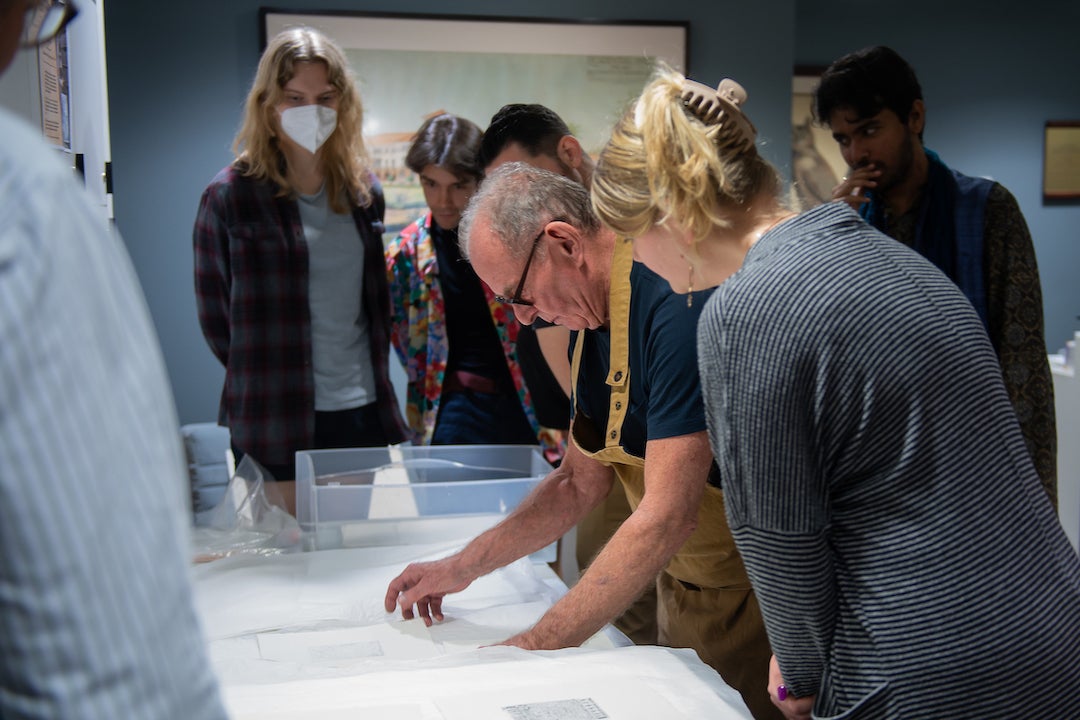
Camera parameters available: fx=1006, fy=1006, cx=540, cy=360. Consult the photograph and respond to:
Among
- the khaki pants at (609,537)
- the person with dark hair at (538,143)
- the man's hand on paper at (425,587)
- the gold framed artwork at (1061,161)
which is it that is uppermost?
the gold framed artwork at (1061,161)

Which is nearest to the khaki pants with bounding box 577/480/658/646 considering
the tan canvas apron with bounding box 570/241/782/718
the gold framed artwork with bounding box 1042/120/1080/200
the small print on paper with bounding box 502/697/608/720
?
the tan canvas apron with bounding box 570/241/782/718

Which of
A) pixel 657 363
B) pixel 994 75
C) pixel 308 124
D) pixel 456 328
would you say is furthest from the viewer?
pixel 994 75

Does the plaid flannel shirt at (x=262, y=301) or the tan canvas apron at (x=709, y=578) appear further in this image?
the plaid flannel shirt at (x=262, y=301)

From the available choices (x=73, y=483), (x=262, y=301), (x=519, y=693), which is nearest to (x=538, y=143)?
(x=262, y=301)

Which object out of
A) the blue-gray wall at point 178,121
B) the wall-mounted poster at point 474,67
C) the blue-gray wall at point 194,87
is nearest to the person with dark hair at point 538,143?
the blue-gray wall at point 178,121

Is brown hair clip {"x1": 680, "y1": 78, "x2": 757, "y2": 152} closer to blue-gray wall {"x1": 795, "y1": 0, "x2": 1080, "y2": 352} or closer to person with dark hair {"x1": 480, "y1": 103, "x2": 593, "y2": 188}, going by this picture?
person with dark hair {"x1": 480, "y1": 103, "x2": 593, "y2": 188}

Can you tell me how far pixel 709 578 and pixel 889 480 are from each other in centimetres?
66

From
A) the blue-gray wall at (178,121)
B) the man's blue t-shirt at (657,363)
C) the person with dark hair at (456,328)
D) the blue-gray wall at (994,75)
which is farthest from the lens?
the blue-gray wall at (994,75)

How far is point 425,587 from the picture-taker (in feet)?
5.31

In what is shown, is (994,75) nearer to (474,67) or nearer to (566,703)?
(474,67)

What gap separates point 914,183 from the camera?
2.12 m

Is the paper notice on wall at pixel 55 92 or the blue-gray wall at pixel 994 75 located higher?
the blue-gray wall at pixel 994 75

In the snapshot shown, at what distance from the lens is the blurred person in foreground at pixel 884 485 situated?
93 centimetres

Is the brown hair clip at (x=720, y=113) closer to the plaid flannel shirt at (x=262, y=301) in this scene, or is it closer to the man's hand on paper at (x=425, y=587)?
the man's hand on paper at (x=425, y=587)
